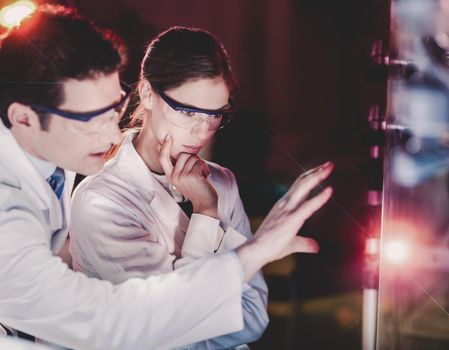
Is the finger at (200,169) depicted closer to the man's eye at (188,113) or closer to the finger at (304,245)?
the man's eye at (188,113)

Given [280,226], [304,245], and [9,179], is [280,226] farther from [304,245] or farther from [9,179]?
[9,179]

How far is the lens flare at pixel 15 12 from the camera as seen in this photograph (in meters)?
1.39

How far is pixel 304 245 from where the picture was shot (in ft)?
4.87

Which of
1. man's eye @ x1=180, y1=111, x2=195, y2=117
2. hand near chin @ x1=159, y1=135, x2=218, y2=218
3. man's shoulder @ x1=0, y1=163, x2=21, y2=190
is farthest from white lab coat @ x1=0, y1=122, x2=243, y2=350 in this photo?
man's eye @ x1=180, y1=111, x2=195, y2=117

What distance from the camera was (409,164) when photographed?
7.67 ft

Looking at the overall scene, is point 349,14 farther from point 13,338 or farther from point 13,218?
point 13,338

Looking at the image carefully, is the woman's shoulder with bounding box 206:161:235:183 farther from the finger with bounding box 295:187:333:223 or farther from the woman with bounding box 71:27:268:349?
the finger with bounding box 295:187:333:223

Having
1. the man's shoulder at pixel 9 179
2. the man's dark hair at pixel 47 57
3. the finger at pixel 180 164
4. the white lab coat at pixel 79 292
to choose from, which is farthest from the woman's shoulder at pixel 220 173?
the man's shoulder at pixel 9 179

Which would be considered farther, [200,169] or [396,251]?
[396,251]

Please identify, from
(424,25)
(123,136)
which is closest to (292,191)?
(123,136)

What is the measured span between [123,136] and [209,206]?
267 millimetres

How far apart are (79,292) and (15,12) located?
2.27ft

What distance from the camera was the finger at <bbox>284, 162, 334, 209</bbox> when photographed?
1.38 m

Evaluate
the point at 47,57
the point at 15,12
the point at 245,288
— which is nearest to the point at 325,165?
the point at 245,288
